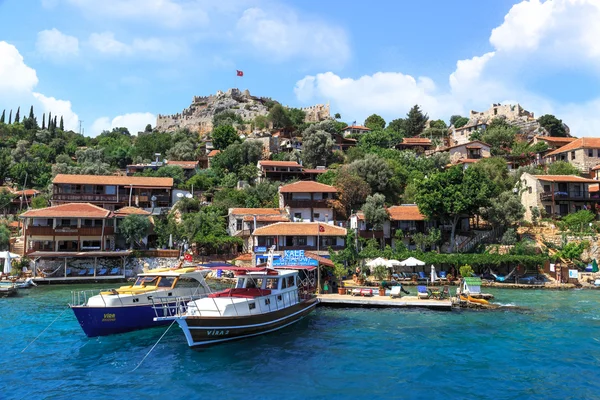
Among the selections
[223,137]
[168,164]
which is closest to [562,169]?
[223,137]

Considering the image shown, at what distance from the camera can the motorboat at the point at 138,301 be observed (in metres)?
19.7

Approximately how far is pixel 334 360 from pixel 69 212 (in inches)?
1403

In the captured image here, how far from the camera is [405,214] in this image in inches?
1786

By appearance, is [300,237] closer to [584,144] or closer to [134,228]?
[134,228]

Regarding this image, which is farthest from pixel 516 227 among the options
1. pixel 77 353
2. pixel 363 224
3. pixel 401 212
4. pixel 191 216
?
pixel 77 353

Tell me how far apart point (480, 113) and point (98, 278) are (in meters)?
A: 94.0

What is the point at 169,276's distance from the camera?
74.9ft

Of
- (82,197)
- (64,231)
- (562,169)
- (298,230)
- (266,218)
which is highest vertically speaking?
(562,169)

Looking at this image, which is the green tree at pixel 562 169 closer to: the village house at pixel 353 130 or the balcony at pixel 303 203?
the balcony at pixel 303 203

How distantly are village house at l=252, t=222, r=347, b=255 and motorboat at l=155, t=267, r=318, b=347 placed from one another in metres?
18.1

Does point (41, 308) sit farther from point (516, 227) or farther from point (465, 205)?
point (516, 227)

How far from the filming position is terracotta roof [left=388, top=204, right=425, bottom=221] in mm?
Answer: 44406

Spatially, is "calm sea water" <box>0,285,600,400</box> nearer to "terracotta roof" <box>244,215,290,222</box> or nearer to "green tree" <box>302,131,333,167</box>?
"terracotta roof" <box>244,215,290,222</box>

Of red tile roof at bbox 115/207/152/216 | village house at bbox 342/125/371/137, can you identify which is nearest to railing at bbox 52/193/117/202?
red tile roof at bbox 115/207/152/216
